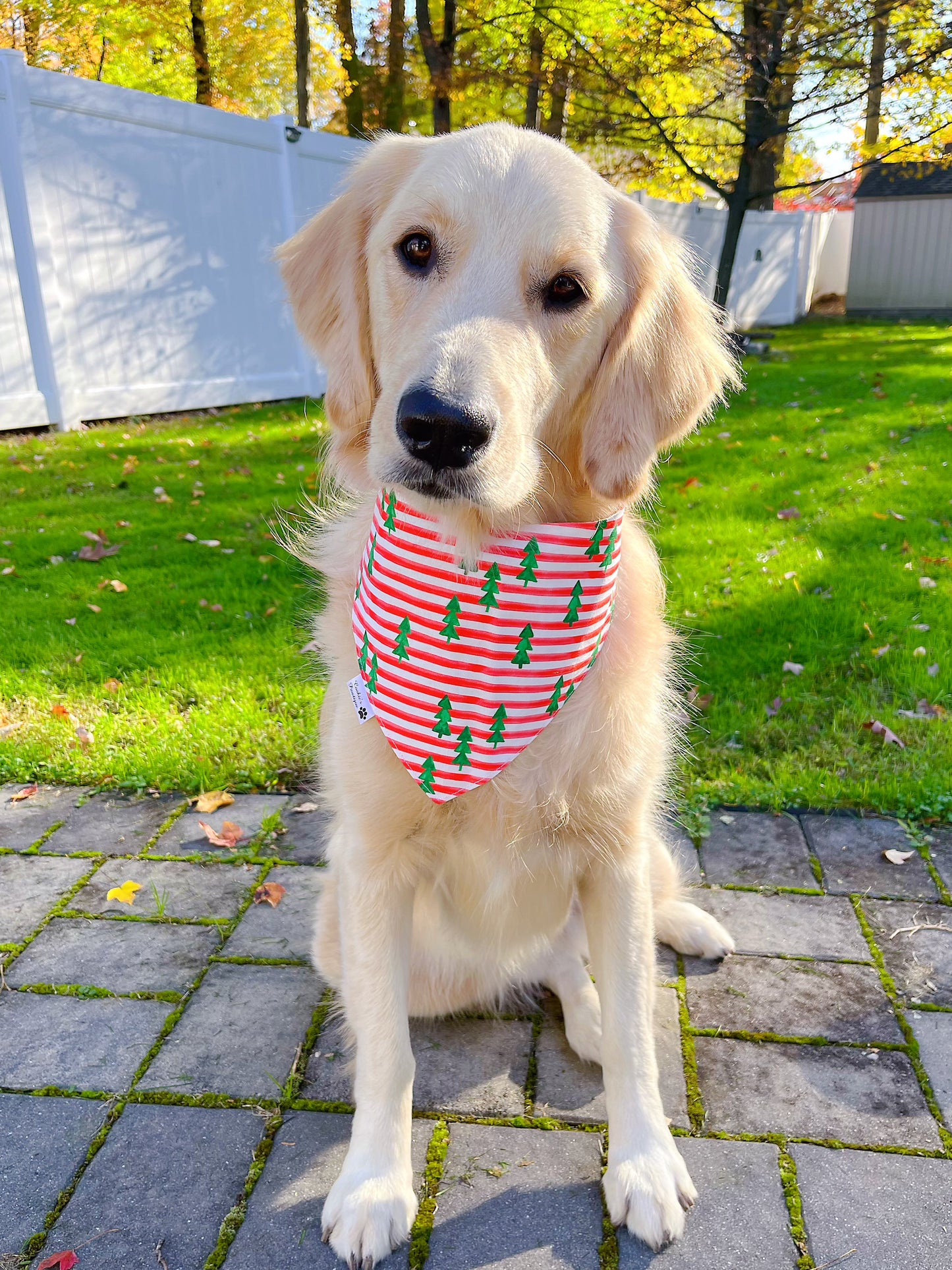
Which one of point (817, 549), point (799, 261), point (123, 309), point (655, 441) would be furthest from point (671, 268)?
point (799, 261)

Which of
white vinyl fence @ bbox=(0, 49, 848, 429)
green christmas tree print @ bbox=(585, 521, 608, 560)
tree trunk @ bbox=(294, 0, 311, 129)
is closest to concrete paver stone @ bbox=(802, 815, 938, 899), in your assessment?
green christmas tree print @ bbox=(585, 521, 608, 560)

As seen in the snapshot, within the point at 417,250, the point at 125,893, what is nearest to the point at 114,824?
the point at 125,893

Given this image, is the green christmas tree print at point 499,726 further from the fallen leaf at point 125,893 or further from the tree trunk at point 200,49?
the tree trunk at point 200,49

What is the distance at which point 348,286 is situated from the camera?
2.02 meters

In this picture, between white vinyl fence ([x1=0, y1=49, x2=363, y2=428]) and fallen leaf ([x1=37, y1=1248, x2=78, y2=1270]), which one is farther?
white vinyl fence ([x1=0, y1=49, x2=363, y2=428])

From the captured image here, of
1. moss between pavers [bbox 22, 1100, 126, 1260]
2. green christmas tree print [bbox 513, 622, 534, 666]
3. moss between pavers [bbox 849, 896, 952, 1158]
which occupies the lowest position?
moss between pavers [bbox 849, 896, 952, 1158]

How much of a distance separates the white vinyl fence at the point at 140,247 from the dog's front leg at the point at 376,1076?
5634 mm

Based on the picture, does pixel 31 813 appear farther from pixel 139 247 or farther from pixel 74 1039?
pixel 139 247

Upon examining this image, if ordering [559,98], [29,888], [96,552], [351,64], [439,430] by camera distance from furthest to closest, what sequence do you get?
1. [351,64]
2. [559,98]
3. [96,552]
4. [29,888]
5. [439,430]

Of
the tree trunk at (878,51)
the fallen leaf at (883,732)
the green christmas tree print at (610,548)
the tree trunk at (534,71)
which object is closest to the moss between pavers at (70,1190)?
the green christmas tree print at (610,548)

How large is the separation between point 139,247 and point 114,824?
751cm

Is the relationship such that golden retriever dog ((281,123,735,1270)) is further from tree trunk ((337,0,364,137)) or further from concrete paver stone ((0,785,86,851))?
tree trunk ((337,0,364,137))

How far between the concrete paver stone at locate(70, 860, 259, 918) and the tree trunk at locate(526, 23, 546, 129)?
11.7 meters

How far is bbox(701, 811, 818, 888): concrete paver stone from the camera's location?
2893 mm
